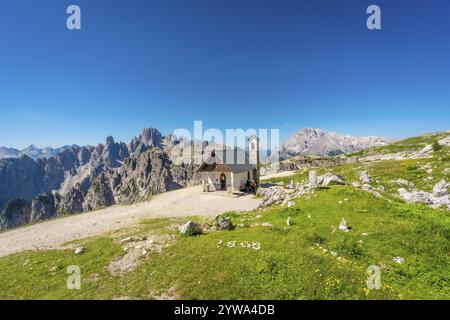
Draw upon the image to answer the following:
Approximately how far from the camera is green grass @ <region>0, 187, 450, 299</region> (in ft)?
35.3

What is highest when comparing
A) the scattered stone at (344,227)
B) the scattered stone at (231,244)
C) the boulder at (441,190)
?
the boulder at (441,190)

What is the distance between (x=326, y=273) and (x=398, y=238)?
23.5 ft

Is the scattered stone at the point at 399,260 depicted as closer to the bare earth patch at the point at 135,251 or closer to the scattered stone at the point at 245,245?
the scattered stone at the point at 245,245

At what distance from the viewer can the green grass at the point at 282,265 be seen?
35.3 ft

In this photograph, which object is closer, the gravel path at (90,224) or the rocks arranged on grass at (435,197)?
Answer: the rocks arranged on grass at (435,197)

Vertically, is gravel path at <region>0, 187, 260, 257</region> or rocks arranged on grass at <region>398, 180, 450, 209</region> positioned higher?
rocks arranged on grass at <region>398, 180, 450, 209</region>

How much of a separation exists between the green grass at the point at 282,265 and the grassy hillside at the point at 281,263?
0.05 m

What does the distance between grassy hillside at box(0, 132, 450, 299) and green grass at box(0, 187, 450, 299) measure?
5cm

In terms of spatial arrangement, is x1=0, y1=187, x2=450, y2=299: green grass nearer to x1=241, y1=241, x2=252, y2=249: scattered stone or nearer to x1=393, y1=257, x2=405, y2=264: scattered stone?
x1=393, y1=257, x2=405, y2=264: scattered stone

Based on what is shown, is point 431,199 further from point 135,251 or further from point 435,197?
point 135,251
